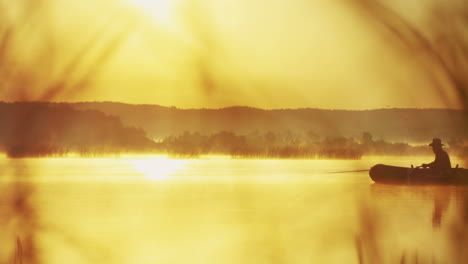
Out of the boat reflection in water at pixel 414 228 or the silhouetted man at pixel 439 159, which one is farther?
the silhouetted man at pixel 439 159

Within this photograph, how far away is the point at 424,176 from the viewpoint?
3344 centimetres

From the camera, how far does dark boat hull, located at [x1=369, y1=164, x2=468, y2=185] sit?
32.8 metres

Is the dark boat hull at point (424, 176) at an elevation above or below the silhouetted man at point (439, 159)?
below

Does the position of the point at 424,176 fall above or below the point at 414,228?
above

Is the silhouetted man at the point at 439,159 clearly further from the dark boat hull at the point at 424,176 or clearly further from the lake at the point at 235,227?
the lake at the point at 235,227

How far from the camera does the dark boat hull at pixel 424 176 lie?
32.8 meters

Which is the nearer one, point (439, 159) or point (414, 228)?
point (414, 228)

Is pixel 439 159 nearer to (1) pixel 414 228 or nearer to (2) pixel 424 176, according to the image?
(2) pixel 424 176

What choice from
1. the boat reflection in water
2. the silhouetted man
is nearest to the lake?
the boat reflection in water

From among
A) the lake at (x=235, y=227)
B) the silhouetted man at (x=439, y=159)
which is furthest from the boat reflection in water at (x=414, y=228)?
the silhouetted man at (x=439, y=159)

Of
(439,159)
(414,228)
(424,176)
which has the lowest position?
(414,228)

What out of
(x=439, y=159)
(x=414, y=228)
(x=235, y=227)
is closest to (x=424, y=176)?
(x=439, y=159)

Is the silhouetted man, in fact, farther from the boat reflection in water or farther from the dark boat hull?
the boat reflection in water

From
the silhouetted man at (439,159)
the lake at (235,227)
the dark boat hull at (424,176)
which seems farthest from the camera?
the silhouetted man at (439,159)
